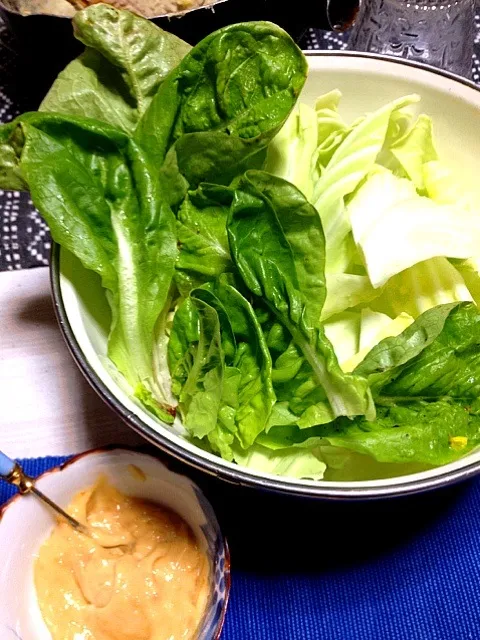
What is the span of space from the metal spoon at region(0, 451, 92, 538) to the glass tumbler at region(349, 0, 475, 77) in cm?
87

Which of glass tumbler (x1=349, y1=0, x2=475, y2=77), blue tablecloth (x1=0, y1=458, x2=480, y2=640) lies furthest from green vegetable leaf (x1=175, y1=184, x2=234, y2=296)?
glass tumbler (x1=349, y1=0, x2=475, y2=77)

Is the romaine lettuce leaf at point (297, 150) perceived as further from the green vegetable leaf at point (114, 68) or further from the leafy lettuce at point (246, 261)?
the green vegetable leaf at point (114, 68)

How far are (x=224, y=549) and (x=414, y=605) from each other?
21cm

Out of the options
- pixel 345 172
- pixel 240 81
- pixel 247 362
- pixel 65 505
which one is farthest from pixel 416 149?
pixel 65 505

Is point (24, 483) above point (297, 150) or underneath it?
underneath

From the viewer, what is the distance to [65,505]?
72cm

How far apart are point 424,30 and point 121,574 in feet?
3.10

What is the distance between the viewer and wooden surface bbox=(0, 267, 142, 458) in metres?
0.81

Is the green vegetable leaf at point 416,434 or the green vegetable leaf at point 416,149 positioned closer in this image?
the green vegetable leaf at point 416,434

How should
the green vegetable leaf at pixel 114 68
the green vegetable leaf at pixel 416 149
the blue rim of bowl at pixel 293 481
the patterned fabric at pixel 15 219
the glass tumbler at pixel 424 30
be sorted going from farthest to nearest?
the glass tumbler at pixel 424 30
the patterned fabric at pixel 15 219
the green vegetable leaf at pixel 416 149
the green vegetable leaf at pixel 114 68
the blue rim of bowl at pixel 293 481

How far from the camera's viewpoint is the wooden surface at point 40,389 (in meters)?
0.81

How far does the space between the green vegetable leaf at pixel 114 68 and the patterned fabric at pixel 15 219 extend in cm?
32

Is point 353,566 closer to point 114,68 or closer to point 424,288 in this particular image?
point 424,288

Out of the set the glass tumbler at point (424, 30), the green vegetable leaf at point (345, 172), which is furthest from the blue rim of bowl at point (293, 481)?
the glass tumbler at point (424, 30)
